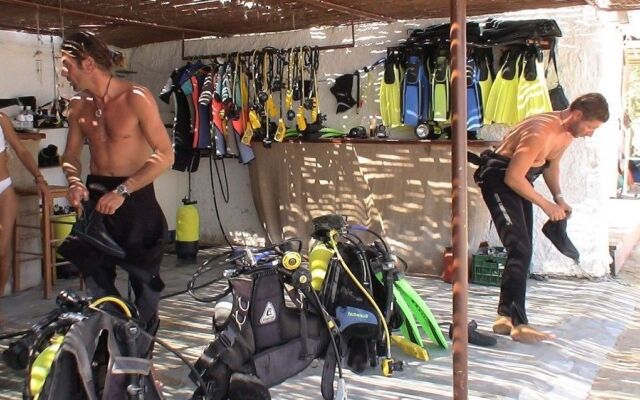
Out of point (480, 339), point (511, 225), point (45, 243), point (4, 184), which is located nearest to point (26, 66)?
point (45, 243)

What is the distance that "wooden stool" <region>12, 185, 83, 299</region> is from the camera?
5164mm

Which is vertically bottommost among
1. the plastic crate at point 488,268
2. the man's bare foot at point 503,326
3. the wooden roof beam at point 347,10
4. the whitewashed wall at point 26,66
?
the man's bare foot at point 503,326

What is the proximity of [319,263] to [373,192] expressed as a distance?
2936 mm

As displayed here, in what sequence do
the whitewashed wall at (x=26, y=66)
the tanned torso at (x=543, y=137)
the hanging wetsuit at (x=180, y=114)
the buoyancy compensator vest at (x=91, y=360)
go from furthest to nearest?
the hanging wetsuit at (x=180, y=114), the whitewashed wall at (x=26, y=66), the tanned torso at (x=543, y=137), the buoyancy compensator vest at (x=91, y=360)

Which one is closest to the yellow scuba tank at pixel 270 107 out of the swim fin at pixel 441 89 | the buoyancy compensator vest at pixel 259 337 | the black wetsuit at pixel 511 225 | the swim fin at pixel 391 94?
the swim fin at pixel 391 94

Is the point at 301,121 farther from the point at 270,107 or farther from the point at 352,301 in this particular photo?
the point at 352,301

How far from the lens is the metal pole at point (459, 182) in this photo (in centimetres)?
257

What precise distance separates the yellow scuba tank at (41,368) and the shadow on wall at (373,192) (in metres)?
4.29

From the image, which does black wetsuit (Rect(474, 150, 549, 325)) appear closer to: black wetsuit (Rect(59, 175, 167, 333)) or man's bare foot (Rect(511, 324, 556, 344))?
man's bare foot (Rect(511, 324, 556, 344))

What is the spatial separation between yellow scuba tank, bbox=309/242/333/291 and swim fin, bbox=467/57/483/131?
2633 mm

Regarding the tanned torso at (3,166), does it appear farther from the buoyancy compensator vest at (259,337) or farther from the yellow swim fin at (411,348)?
the yellow swim fin at (411,348)

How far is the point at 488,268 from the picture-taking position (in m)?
5.62

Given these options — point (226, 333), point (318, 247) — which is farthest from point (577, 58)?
point (226, 333)

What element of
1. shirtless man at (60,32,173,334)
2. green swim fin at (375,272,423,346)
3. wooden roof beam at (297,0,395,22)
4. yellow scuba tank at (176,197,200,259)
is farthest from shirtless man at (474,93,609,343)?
yellow scuba tank at (176,197,200,259)
